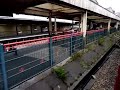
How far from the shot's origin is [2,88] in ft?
13.4

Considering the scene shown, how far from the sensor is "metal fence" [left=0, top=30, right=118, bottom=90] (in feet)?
13.0

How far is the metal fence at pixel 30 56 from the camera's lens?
398 cm

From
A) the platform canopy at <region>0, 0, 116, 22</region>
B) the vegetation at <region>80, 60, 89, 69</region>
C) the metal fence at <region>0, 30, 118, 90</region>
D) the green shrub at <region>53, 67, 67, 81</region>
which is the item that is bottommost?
the vegetation at <region>80, 60, 89, 69</region>

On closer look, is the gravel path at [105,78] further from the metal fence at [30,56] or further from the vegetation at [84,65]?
the metal fence at [30,56]

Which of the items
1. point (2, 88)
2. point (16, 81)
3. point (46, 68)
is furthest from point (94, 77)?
point (2, 88)

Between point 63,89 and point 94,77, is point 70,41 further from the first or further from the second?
point 63,89

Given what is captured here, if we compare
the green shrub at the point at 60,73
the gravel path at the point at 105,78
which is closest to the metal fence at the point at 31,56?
the green shrub at the point at 60,73

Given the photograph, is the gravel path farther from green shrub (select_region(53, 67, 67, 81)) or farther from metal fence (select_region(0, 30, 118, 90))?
metal fence (select_region(0, 30, 118, 90))

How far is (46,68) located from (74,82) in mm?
1241

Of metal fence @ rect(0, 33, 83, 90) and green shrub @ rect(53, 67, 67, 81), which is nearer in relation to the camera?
metal fence @ rect(0, 33, 83, 90)

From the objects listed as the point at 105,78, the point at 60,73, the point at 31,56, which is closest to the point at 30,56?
the point at 31,56

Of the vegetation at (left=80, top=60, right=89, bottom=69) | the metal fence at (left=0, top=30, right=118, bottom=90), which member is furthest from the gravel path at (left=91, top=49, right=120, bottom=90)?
the metal fence at (left=0, top=30, right=118, bottom=90)

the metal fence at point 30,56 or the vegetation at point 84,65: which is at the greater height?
the metal fence at point 30,56

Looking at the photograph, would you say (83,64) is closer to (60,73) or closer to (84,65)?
(84,65)
